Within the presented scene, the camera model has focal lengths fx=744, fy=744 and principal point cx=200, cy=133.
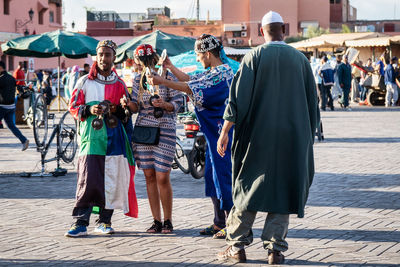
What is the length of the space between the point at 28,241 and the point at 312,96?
2.80 metres

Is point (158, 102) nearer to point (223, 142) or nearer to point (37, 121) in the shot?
point (223, 142)

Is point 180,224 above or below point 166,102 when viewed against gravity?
below

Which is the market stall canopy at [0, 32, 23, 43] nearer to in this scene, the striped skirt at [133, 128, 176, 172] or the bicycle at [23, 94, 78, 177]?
the bicycle at [23, 94, 78, 177]

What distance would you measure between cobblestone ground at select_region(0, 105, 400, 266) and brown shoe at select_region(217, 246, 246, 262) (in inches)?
3.3

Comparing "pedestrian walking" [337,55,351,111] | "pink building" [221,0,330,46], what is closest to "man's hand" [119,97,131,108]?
"pedestrian walking" [337,55,351,111]

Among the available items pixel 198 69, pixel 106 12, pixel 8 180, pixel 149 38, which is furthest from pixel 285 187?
pixel 106 12

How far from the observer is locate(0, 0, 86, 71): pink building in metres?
50.9

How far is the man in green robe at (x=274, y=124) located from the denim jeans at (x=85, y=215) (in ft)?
6.01

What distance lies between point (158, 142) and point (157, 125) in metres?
0.16

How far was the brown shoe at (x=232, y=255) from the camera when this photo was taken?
18.4 ft

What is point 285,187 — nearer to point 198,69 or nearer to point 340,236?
point 340,236

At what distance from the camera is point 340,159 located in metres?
12.4

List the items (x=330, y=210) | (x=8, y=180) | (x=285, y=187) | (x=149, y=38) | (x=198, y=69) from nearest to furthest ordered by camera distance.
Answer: (x=285, y=187)
(x=330, y=210)
(x=8, y=180)
(x=198, y=69)
(x=149, y=38)

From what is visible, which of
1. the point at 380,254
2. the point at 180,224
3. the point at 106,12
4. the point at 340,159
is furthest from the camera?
the point at 106,12
